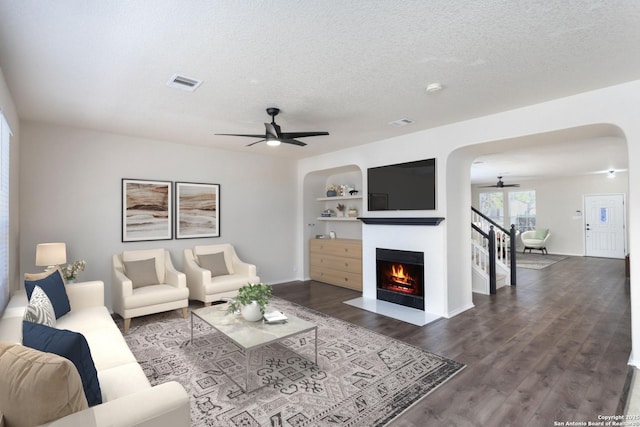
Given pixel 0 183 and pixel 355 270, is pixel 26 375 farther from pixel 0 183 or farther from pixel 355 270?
pixel 355 270

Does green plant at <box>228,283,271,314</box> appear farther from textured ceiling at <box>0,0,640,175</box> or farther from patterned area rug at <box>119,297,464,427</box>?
textured ceiling at <box>0,0,640,175</box>

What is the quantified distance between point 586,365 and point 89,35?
15.5 feet

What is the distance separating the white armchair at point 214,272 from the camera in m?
4.59

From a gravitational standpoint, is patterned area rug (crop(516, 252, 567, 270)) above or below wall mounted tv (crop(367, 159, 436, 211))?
below

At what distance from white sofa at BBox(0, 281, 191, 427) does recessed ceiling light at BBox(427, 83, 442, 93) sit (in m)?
2.97

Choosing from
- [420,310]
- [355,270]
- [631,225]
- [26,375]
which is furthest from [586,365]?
[26,375]

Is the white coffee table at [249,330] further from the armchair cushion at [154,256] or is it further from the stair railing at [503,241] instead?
the stair railing at [503,241]

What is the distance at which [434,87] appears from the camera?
2.96 meters

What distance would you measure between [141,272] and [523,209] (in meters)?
11.9

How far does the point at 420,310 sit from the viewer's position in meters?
4.58

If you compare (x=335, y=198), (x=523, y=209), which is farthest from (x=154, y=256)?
(x=523, y=209)

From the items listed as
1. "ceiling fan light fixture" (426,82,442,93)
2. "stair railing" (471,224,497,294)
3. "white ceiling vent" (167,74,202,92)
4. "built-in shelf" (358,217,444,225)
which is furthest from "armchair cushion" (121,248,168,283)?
"stair railing" (471,224,497,294)

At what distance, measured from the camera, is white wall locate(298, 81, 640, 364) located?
287cm

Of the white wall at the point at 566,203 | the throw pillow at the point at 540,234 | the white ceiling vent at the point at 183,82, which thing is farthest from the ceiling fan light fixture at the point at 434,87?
the white wall at the point at 566,203
